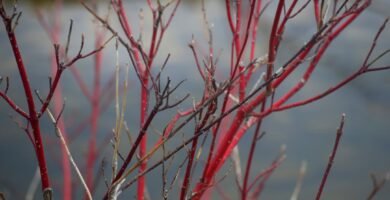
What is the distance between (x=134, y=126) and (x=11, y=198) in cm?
79

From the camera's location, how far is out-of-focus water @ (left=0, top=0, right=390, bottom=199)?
9.75ft

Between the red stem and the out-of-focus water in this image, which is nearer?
the red stem

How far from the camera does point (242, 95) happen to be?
1.08 meters

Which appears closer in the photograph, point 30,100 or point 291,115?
point 30,100

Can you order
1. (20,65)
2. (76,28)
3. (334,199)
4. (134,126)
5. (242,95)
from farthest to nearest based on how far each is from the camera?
(76,28), (134,126), (334,199), (242,95), (20,65)

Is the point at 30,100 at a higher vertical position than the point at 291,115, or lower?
lower

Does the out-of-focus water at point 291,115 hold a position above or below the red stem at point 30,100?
above

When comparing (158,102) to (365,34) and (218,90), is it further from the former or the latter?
(365,34)

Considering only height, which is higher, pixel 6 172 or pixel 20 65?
pixel 6 172

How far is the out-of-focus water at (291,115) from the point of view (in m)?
2.97

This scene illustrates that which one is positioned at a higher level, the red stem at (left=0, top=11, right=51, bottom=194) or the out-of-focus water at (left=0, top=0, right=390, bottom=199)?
the out-of-focus water at (left=0, top=0, right=390, bottom=199)

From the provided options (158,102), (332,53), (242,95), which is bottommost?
(158,102)

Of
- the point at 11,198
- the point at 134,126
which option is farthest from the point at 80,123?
the point at 11,198

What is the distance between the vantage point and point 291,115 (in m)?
3.22
